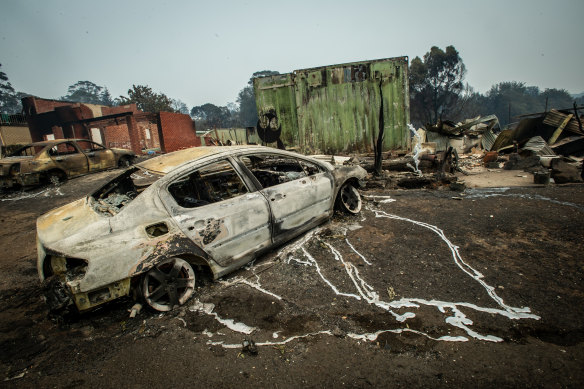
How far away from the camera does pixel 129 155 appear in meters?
10.8

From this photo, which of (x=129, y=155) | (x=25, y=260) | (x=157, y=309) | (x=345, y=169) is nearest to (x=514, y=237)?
(x=345, y=169)

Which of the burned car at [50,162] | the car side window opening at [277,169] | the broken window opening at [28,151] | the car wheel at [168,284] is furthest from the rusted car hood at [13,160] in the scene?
the car wheel at [168,284]

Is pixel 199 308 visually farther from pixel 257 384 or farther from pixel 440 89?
pixel 440 89

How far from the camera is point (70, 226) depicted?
2410 mm

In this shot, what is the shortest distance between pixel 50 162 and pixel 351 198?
29.2 ft

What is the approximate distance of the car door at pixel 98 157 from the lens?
923cm

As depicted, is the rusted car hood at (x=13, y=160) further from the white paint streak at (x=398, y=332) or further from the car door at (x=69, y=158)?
the white paint streak at (x=398, y=332)

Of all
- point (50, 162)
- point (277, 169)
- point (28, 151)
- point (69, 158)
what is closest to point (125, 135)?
point (28, 151)

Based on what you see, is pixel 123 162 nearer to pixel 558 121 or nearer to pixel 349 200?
pixel 349 200

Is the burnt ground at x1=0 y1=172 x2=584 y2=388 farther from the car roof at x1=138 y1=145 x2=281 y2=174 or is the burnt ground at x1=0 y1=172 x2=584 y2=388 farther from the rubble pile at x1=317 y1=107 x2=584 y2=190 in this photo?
the rubble pile at x1=317 y1=107 x2=584 y2=190

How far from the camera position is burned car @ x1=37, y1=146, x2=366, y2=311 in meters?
2.20

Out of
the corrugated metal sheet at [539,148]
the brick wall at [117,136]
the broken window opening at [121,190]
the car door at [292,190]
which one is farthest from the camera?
the brick wall at [117,136]

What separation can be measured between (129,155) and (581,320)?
40.8ft

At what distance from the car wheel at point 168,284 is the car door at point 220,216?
0.92 ft
